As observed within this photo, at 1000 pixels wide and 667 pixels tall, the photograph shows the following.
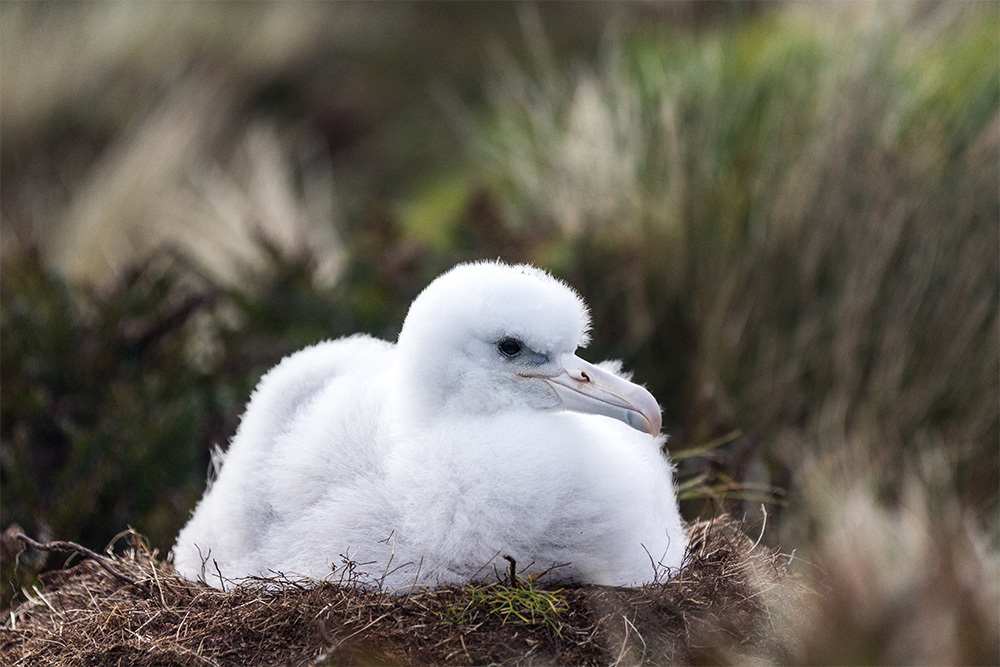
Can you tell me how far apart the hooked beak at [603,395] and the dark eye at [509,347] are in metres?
0.10

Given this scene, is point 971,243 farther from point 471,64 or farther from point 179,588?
point 471,64

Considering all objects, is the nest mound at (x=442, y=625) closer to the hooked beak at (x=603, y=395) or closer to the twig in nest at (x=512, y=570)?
the twig in nest at (x=512, y=570)

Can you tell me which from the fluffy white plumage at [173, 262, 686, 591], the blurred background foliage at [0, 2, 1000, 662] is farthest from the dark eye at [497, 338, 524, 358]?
the blurred background foliage at [0, 2, 1000, 662]

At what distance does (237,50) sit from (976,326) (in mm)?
8689

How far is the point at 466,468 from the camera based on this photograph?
7.79 feet

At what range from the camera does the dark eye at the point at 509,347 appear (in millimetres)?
2514

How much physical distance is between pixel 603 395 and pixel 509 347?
0.26 meters

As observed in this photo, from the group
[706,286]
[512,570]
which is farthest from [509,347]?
[706,286]

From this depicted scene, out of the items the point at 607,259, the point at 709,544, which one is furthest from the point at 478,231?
the point at 709,544

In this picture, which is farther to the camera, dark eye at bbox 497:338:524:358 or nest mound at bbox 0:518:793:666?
dark eye at bbox 497:338:524:358

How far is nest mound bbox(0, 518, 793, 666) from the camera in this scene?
7.16 feet

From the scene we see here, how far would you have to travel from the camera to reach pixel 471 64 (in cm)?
1156

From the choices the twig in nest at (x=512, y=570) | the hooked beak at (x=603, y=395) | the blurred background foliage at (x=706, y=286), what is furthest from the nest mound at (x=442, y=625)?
the blurred background foliage at (x=706, y=286)

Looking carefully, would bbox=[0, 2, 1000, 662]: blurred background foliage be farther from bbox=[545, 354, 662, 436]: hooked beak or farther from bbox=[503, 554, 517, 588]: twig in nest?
bbox=[503, 554, 517, 588]: twig in nest
